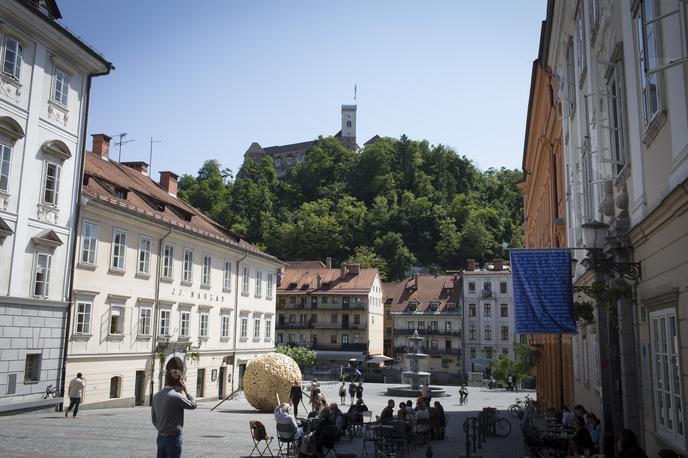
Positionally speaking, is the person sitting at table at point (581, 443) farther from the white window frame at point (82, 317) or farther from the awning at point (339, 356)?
the awning at point (339, 356)

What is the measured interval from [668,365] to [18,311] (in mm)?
19572

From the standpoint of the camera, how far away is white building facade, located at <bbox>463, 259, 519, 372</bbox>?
70250 mm

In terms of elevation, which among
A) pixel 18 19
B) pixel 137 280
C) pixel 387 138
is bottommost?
pixel 137 280

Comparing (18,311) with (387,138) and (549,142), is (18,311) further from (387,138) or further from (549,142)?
(387,138)

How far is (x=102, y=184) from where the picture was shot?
27.7m

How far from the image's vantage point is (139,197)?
3077 cm

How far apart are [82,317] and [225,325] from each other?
12.2 meters

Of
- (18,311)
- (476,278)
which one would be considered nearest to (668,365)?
(18,311)

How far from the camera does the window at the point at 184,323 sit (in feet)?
103

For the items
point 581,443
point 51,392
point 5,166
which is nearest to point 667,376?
point 581,443

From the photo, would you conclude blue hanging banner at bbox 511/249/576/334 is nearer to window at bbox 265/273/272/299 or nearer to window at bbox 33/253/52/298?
window at bbox 33/253/52/298

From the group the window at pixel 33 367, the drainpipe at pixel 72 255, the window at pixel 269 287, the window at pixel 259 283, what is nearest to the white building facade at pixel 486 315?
the window at pixel 269 287

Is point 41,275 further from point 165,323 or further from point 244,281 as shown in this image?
point 244,281

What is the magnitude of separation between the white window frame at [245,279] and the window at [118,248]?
11.8 m
